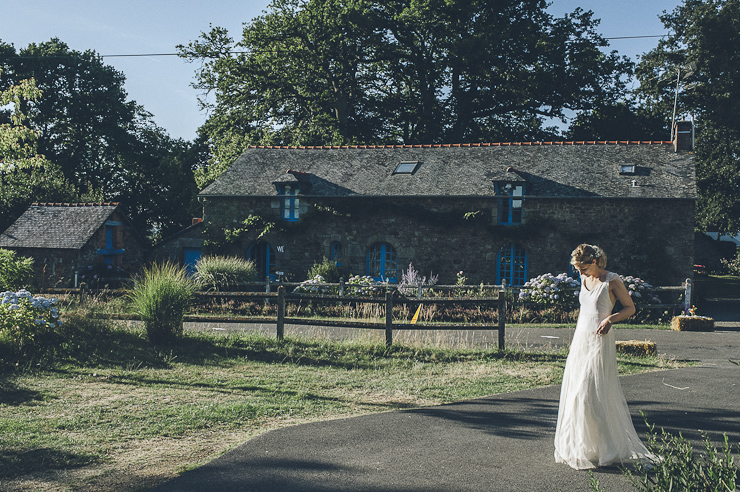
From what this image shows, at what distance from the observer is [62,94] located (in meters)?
36.3

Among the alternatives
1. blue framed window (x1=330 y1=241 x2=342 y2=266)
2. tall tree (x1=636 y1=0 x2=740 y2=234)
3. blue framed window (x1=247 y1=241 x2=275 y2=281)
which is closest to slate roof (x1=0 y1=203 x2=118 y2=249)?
blue framed window (x1=247 y1=241 x2=275 y2=281)

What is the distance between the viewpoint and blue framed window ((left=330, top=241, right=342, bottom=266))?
2231 centimetres

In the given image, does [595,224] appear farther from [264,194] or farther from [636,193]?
[264,194]

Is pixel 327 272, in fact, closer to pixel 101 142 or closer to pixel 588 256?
pixel 588 256

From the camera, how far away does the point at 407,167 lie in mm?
23234

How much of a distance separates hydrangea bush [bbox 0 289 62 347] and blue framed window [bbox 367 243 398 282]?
44.1 ft

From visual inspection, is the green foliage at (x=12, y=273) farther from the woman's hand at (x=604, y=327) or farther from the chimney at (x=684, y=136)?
the chimney at (x=684, y=136)

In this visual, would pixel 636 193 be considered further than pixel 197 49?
No

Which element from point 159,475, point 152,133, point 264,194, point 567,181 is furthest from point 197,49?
point 159,475

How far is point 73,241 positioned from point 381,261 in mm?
11372

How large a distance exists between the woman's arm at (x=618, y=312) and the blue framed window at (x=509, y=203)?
1594 centimetres

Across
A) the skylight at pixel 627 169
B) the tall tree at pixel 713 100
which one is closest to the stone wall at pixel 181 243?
the skylight at pixel 627 169

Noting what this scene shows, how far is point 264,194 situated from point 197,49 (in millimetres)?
13650

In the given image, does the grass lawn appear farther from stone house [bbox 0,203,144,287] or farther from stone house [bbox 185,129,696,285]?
stone house [bbox 0,203,144,287]
